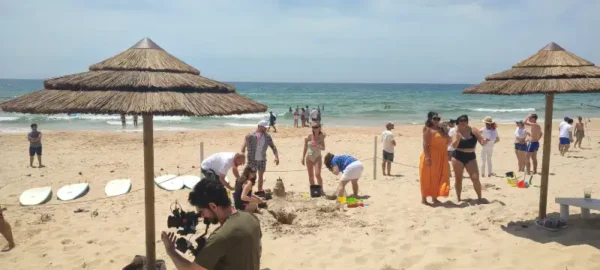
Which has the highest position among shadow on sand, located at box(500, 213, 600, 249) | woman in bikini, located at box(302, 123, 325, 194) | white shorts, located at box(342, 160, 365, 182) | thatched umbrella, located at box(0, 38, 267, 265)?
thatched umbrella, located at box(0, 38, 267, 265)

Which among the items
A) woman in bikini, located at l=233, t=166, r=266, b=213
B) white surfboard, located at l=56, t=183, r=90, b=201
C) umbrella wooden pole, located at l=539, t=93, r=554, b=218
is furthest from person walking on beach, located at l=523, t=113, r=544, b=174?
white surfboard, located at l=56, t=183, r=90, b=201

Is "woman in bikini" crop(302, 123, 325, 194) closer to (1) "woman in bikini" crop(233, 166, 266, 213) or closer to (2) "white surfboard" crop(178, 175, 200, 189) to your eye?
(1) "woman in bikini" crop(233, 166, 266, 213)

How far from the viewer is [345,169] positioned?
759 cm

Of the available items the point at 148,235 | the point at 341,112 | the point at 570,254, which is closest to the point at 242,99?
the point at 148,235

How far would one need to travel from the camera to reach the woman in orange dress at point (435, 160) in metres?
7.00

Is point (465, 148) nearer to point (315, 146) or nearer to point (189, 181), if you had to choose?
point (315, 146)

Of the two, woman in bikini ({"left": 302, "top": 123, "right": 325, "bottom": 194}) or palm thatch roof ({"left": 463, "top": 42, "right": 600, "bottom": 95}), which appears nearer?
palm thatch roof ({"left": 463, "top": 42, "right": 600, "bottom": 95})

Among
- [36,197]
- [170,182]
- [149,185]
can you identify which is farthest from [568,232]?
[36,197]

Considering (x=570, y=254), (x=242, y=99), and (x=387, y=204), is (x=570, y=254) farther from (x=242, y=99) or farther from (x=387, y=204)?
(x=242, y=99)

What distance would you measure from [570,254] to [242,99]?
368 centimetres

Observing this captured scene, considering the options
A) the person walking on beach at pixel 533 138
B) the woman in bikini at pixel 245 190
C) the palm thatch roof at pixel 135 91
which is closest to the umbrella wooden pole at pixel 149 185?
the palm thatch roof at pixel 135 91

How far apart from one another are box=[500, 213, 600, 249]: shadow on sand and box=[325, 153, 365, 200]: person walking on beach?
2.49 meters

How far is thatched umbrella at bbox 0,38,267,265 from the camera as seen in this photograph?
12.1 feet

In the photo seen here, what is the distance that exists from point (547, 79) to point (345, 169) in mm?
3363
